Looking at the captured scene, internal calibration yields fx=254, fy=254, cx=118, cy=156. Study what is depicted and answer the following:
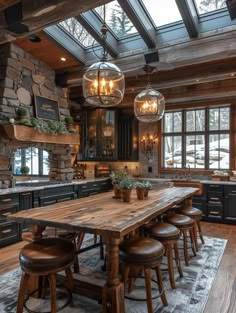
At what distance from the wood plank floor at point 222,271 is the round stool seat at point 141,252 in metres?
0.76

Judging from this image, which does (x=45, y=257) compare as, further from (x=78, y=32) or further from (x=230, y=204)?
(x=230, y=204)

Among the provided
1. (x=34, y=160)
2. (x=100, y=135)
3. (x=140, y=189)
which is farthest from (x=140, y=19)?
(x=34, y=160)

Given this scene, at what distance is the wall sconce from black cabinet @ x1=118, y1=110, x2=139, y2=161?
218 millimetres

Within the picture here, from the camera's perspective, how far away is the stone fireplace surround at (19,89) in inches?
175

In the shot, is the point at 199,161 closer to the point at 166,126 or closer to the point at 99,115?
the point at 166,126

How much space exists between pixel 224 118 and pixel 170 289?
4.82 meters

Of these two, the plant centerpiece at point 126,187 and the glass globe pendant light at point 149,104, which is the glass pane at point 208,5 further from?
the plant centerpiece at point 126,187

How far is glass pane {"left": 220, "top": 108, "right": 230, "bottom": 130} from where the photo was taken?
6305 mm

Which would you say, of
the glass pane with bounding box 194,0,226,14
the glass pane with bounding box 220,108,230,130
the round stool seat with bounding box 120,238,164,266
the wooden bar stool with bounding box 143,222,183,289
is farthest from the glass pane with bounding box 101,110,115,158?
the round stool seat with bounding box 120,238,164,266

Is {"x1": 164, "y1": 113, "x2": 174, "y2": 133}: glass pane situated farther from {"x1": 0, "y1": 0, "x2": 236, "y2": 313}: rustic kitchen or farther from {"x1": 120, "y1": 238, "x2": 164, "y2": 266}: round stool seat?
{"x1": 120, "y1": 238, "x2": 164, "y2": 266}: round stool seat

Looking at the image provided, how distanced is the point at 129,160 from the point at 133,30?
3.75 m

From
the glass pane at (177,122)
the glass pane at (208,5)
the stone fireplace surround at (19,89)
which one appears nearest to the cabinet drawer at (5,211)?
the stone fireplace surround at (19,89)

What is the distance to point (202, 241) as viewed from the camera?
14.1ft

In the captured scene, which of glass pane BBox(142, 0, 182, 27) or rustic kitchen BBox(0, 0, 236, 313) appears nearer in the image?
rustic kitchen BBox(0, 0, 236, 313)
